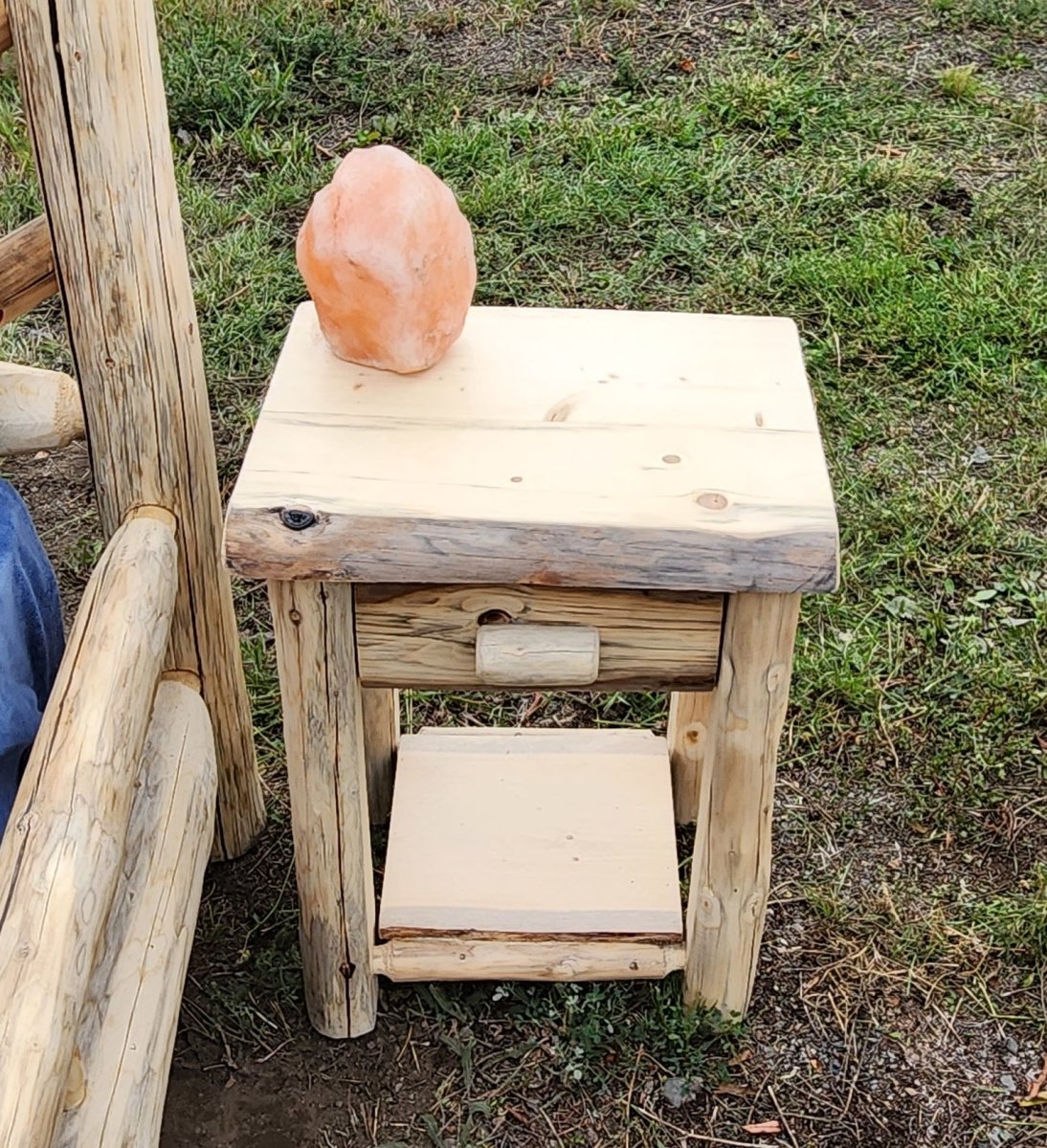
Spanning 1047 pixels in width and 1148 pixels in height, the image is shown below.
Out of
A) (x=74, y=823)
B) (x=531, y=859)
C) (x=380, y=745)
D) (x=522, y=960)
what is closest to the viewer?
(x=74, y=823)

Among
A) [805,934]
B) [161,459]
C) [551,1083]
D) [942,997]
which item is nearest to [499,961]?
[551,1083]

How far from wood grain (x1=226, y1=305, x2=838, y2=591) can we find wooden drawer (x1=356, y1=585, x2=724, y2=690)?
0.06 metres

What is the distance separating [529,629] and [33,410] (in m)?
0.69

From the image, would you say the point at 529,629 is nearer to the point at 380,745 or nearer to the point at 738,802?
the point at 738,802

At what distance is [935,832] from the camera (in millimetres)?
2188

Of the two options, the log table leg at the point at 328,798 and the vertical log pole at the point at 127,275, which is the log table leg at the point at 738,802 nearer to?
the log table leg at the point at 328,798

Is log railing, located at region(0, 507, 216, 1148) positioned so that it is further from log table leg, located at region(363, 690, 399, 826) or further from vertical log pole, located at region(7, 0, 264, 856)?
log table leg, located at region(363, 690, 399, 826)

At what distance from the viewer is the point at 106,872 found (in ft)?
4.25

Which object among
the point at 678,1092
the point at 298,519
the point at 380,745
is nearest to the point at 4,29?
the point at 298,519

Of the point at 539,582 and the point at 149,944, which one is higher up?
the point at 539,582

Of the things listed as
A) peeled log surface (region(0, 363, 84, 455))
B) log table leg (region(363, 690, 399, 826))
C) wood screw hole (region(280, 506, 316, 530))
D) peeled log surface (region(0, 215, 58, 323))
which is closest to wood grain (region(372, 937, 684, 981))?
log table leg (region(363, 690, 399, 826))

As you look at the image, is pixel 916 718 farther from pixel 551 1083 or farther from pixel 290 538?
pixel 290 538

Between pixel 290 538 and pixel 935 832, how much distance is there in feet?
4.16

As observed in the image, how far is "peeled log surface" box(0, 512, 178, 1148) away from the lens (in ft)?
3.58
